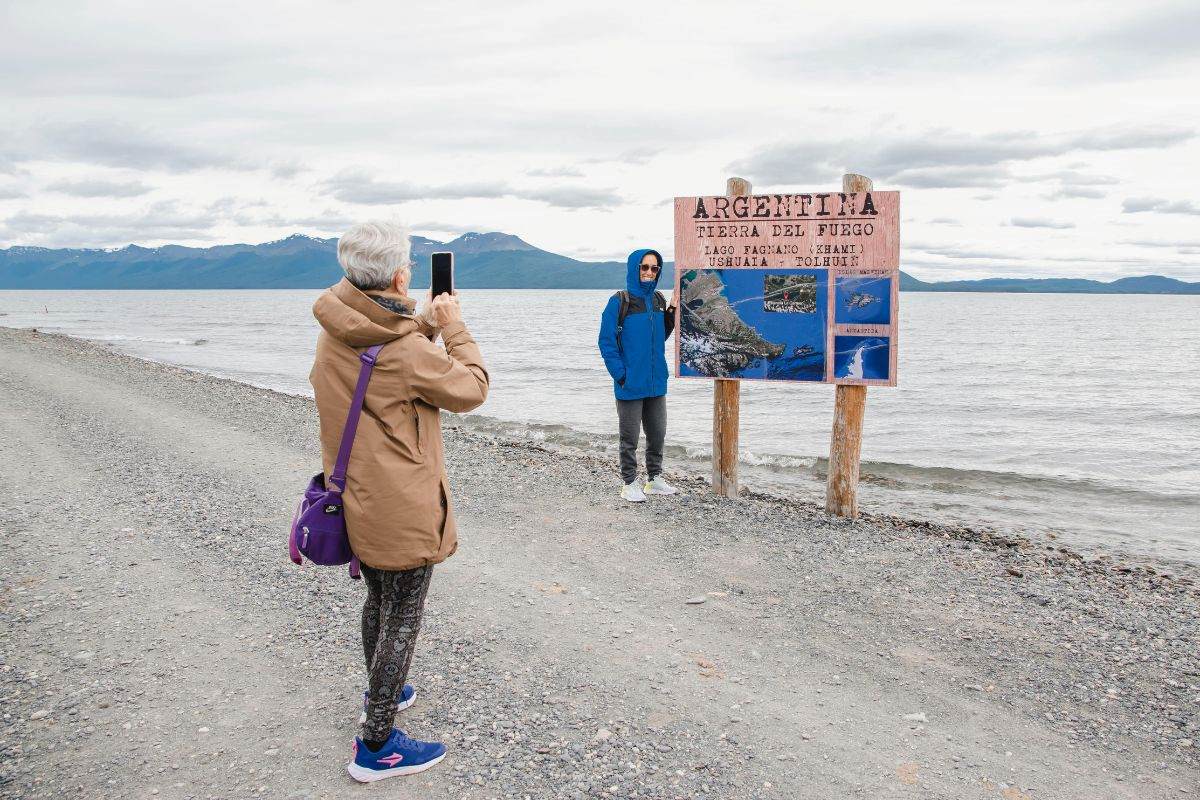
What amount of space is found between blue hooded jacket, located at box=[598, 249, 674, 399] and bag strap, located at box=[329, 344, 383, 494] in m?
4.93

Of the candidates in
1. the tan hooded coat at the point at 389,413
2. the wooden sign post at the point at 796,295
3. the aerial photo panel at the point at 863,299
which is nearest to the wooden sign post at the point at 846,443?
the wooden sign post at the point at 796,295

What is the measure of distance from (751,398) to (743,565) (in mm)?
16660

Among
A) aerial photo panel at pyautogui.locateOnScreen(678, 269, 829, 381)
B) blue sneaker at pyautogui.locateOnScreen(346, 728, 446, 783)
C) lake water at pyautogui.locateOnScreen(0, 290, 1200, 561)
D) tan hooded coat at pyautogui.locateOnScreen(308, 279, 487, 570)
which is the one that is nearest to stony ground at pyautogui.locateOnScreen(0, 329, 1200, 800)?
blue sneaker at pyautogui.locateOnScreen(346, 728, 446, 783)

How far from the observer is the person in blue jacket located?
7934 millimetres

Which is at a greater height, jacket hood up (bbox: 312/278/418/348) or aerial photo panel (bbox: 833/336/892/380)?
jacket hood up (bbox: 312/278/418/348)

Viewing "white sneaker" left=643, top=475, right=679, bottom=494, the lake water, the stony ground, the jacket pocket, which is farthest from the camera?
the lake water

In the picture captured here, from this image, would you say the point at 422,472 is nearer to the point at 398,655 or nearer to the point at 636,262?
the point at 398,655

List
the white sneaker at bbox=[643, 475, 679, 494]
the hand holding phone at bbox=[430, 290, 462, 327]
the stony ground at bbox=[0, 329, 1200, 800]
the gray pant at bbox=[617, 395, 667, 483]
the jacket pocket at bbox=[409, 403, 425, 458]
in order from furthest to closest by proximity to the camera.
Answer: the white sneaker at bbox=[643, 475, 679, 494]
the gray pant at bbox=[617, 395, 667, 483]
the stony ground at bbox=[0, 329, 1200, 800]
the hand holding phone at bbox=[430, 290, 462, 327]
the jacket pocket at bbox=[409, 403, 425, 458]

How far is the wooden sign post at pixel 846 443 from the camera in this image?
7637 millimetres

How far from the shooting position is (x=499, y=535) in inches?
291

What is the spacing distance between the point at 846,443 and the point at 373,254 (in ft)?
19.7

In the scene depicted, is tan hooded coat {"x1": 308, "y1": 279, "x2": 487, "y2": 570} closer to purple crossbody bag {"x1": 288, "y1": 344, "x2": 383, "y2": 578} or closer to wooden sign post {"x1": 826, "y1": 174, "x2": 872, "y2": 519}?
purple crossbody bag {"x1": 288, "y1": 344, "x2": 383, "y2": 578}

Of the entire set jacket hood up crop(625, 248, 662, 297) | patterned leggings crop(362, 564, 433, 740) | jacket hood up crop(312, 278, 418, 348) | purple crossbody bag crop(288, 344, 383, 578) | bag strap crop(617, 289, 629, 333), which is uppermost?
jacket hood up crop(625, 248, 662, 297)

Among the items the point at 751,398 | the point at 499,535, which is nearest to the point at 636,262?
the point at 499,535
